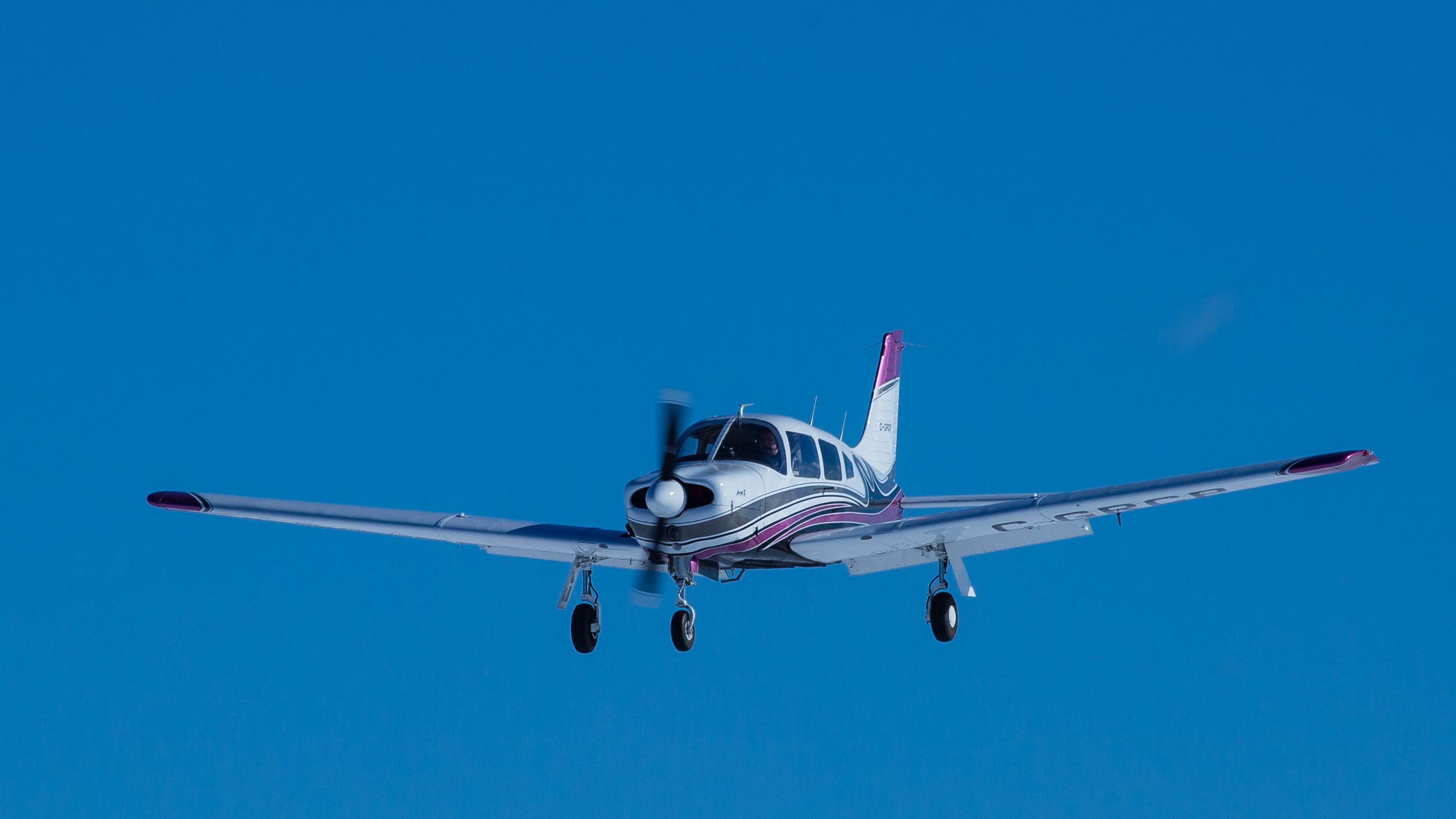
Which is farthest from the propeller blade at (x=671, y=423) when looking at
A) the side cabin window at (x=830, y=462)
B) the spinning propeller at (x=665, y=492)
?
→ the side cabin window at (x=830, y=462)

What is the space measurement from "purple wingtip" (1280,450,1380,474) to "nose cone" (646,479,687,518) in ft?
28.4

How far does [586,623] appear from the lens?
80.1 feet

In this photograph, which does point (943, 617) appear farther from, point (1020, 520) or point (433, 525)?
point (433, 525)

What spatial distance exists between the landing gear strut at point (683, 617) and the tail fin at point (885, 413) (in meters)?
8.13

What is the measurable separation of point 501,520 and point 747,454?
5122 millimetres

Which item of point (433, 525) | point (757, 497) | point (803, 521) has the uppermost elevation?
point (433, 525)

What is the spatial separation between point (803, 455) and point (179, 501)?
11.6 metres

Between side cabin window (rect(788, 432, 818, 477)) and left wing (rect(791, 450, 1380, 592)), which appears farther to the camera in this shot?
side cabin window (rect(788, 432, 818, 477))

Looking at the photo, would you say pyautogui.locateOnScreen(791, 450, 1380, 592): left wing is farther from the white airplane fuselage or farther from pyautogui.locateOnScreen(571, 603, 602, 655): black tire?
pyautogui.locateOnScreen(571, 603, 602, 655): black tire

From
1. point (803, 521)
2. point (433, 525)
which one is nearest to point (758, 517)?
point (803, 521)

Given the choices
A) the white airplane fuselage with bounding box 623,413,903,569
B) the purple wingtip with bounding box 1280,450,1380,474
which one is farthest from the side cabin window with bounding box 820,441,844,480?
the purple wingtip with bounding box 1280,450,1380,474

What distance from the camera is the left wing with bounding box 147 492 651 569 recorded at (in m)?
24.8

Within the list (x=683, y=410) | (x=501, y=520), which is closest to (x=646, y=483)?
(x=683, y=410)

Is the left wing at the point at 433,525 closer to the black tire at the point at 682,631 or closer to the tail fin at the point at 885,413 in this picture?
the black tire at the point at 682,631
